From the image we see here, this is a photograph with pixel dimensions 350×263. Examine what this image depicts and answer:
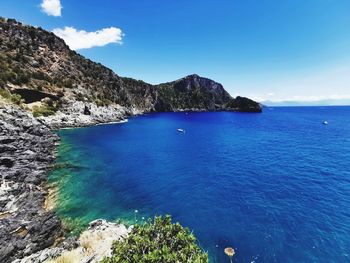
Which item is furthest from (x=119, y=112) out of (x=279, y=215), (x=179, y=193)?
(x=279, y=215)

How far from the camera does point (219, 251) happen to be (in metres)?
22.3

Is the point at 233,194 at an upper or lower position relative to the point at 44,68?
lower

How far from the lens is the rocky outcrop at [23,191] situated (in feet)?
70.4

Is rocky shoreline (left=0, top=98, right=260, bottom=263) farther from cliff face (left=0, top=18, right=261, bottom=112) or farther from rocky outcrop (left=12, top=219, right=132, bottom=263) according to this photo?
cliff face (left=0, top=18, right=261, bottom=112)

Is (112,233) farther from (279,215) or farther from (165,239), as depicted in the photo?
(279,215)

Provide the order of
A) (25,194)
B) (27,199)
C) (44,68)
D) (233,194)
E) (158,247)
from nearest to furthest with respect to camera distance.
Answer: (158,247), (27,199), (25,194), (233,194), (44,68)

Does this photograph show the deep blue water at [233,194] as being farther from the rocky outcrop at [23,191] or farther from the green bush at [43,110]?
the green bush at [43,110]

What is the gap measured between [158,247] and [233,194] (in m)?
25.4

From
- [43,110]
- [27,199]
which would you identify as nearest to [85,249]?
[27,199]

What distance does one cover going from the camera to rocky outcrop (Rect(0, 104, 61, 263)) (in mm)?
21453

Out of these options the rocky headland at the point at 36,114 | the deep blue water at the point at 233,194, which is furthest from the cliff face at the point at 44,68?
the deep blue water at the point at 233,194

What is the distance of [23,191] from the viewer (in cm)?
3197

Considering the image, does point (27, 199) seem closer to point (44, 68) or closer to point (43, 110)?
point (43, 110)

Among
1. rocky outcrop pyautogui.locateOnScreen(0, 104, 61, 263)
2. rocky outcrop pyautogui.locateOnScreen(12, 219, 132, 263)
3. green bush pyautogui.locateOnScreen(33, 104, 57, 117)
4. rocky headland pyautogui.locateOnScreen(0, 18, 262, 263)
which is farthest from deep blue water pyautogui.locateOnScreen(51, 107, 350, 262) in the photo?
green bush pyautogui.locateOnScreen(33, 104, 57, 117)
